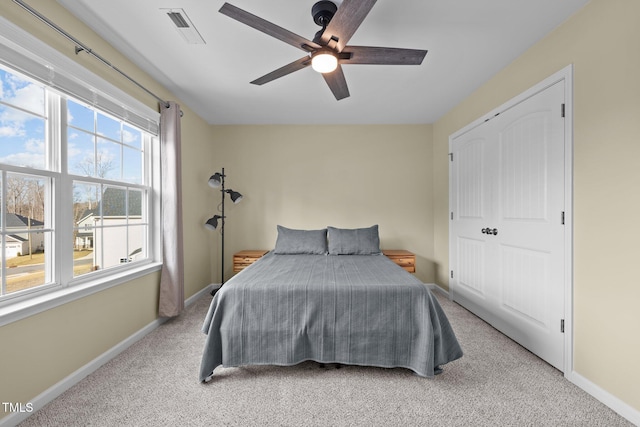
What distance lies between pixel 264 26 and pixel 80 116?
1598mm

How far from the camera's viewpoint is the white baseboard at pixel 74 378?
4.67ft

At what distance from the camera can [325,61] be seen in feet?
5.43

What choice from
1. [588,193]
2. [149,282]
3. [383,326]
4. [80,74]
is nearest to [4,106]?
[80,74]

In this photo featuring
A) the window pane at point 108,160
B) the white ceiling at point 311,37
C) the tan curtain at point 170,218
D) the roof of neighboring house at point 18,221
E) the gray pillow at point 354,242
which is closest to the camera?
the roof of neighboring house at point 18,221

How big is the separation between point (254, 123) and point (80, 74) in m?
2.28

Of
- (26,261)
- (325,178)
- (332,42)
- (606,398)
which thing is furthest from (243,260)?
(606,398)

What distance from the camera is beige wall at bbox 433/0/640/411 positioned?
1.46m

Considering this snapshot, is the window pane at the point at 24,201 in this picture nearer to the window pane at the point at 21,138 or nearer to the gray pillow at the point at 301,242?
the window pane at the point at 21,138

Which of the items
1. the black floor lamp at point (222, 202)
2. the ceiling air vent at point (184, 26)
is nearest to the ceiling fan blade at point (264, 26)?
the ceiling air vent at point (184, 26)

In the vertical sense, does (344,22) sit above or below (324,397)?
above

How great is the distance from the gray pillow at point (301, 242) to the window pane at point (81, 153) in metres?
2.02

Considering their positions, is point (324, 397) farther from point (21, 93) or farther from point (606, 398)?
point (21, 93)

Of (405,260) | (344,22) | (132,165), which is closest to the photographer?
(344,22)

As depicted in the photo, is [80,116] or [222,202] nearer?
[80,116]
